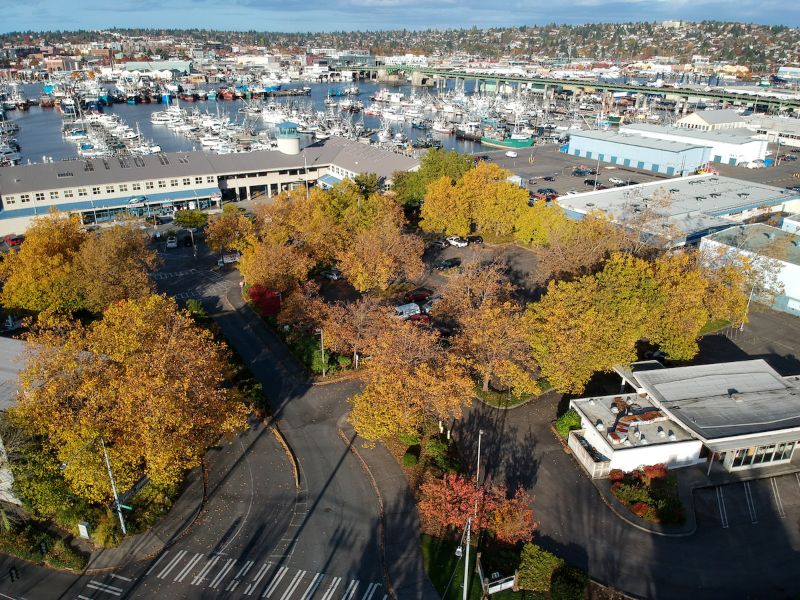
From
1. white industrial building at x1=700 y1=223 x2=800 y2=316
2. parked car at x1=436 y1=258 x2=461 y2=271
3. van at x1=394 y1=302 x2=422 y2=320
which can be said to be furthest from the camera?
parked car at x1=436 y1=258 x2=461 y2=271

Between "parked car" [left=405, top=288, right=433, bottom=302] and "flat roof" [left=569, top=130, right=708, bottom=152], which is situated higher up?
"flat roof" [left=569, top=130, right=708, bottom=152]

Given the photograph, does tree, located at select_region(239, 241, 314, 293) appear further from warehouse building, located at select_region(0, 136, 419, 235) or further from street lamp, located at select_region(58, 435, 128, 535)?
warehouse building, located at select_region(0, 136, 419, 235)

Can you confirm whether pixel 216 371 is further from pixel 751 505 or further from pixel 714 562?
pixel 751 505

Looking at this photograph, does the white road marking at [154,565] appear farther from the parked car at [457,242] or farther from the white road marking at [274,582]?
the parked car at [457,242]

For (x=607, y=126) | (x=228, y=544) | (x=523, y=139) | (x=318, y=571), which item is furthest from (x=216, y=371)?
(x=607, y=126)

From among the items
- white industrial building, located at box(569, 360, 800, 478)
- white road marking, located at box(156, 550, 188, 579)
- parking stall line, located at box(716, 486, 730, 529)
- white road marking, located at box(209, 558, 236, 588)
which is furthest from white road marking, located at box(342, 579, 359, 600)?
parking stall line, located at box(716, 486, 730, 529)

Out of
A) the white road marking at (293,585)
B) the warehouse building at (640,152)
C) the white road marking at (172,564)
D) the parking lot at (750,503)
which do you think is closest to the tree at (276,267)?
the white road marking at (172,564)
